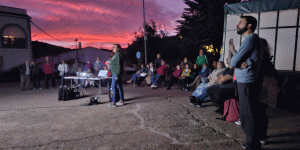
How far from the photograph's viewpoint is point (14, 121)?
4.76 m

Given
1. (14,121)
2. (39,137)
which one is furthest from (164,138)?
(14,121)

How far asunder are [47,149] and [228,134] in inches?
126

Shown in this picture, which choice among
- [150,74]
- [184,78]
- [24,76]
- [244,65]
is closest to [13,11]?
[24,76]

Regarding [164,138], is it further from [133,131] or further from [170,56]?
[170,56]

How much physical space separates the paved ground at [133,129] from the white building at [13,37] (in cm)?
2044

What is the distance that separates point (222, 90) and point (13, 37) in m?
25.7

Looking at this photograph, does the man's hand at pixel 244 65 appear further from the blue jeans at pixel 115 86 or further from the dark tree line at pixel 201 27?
the dark tree line at pixel 201 27

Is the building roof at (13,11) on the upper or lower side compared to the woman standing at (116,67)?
upper

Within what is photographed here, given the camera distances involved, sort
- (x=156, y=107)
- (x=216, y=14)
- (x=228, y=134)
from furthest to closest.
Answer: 1. (x=216, y=14)
2. (x=156, y=107)
3. (x=228, y=134)

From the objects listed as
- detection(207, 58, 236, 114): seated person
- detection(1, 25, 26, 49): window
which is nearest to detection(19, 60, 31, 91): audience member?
detection(207, 58, 236, 114): seated person

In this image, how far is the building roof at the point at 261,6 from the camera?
6098 mm

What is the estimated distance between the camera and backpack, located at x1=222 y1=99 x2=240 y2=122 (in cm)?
429

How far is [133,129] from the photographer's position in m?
4.00

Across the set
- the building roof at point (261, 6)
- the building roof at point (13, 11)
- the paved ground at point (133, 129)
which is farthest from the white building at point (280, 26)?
the building roof at point (13, 11)
